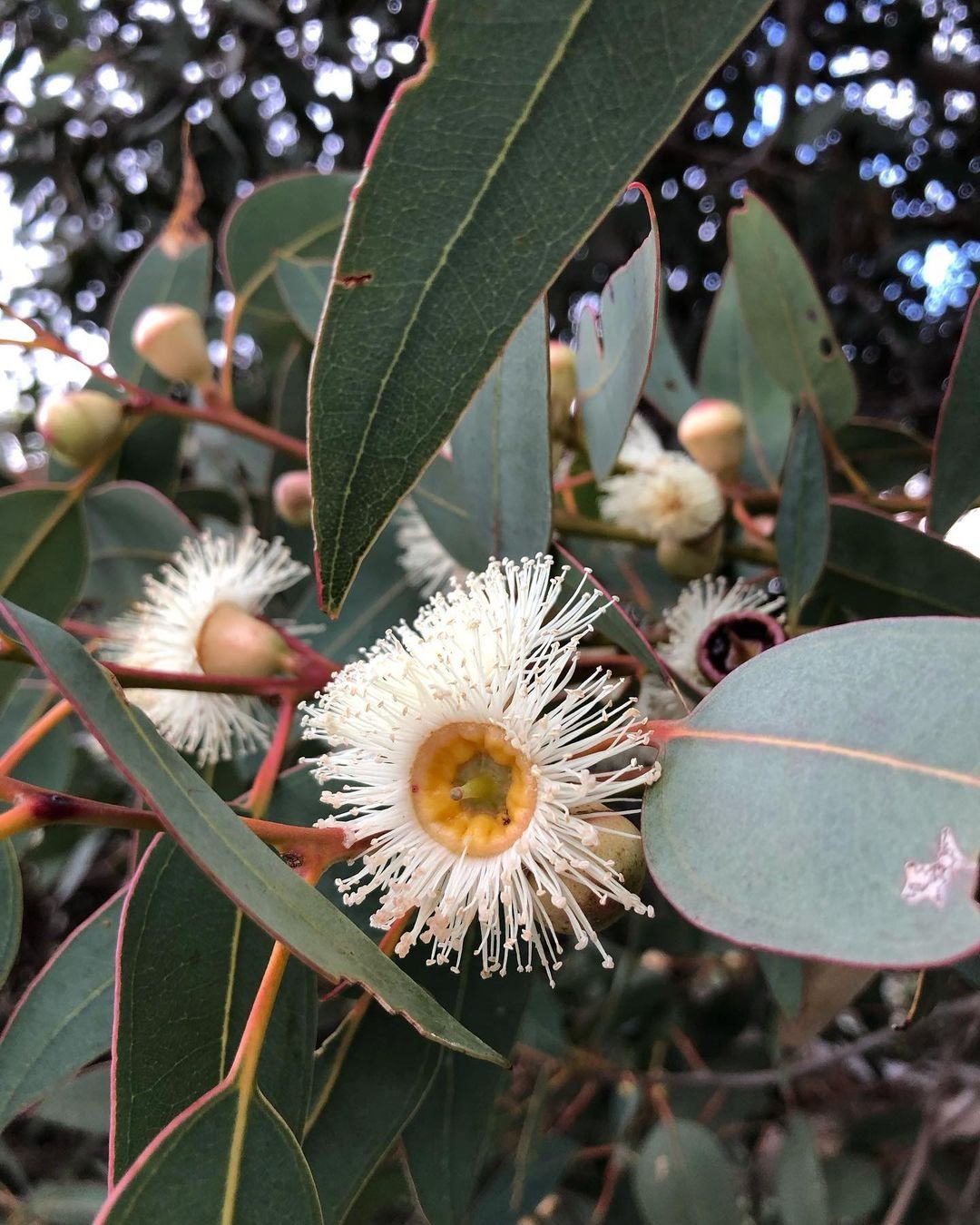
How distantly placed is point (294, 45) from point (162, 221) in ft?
1.47

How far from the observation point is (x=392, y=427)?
48cm

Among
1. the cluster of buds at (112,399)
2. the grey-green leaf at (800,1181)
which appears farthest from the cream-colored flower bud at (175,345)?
the grey-green leaf at (800,1181)

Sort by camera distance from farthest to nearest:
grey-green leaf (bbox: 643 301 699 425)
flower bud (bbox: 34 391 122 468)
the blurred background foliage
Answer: the blurred background foliage → grey-green leaf (bbox: 643 301 699 425) → flower bud (bbox: 34 391 122 468)

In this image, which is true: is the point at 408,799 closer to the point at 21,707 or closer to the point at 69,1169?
the point at 21,707

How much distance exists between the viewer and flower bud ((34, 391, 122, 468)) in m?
0.98

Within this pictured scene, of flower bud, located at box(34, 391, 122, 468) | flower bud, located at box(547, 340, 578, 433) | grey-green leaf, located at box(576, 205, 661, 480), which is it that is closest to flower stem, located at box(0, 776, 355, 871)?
grey-green leaf, located at box(576, 205, 661, 480)

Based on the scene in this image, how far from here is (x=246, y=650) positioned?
0.76 metres

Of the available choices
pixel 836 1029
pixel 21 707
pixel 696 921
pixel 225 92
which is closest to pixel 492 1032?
pixel 696 921

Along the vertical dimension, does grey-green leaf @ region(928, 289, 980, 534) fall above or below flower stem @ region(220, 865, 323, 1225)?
above

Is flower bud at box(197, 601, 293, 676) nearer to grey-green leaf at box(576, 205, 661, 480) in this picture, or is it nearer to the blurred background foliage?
grey-green leaf at box(576, 205, 661, 480)

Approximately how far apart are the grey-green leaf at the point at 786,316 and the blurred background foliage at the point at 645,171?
0.83 meters

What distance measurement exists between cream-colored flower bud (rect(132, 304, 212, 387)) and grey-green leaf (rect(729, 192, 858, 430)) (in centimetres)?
54

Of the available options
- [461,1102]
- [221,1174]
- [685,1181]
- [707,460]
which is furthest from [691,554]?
[685,1181]

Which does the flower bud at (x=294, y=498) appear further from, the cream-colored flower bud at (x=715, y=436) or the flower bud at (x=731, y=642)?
the flower bud at (x=731, y=642)
